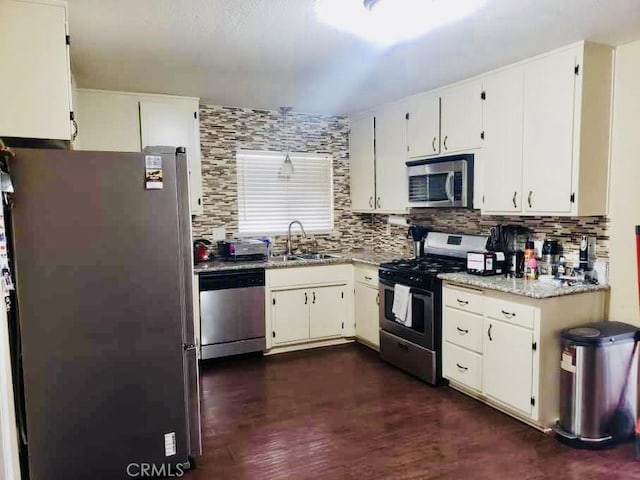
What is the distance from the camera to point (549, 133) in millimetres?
2998

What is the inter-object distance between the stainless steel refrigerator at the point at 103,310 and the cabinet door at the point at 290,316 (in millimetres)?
1862

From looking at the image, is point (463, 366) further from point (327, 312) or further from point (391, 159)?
point (391, 159)

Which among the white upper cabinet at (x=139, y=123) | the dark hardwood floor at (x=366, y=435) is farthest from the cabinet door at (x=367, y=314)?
the white upper cabinet at (x=139, y=123)

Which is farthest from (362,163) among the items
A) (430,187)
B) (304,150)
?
(430,187)

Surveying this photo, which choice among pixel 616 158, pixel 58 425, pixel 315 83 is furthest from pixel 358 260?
pixel 58 425

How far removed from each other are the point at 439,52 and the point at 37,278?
2.59m

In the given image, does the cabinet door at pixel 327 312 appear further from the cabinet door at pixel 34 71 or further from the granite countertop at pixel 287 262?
the cabinet door at pixel 34 71

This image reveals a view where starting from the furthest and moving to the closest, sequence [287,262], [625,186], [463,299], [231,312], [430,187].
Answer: [287,262]
[231,312]
[430,187]
[463,299]
[625,186]

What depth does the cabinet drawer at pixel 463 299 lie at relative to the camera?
3170mm

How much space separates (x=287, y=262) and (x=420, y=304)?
1.33 m

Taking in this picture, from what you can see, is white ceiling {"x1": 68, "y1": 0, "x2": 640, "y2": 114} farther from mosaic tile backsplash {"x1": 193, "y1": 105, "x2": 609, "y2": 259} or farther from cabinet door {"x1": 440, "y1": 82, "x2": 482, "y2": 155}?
mosaic tile backsplash {"x1": 193, "y1": 105, "x2": 609, "y2": 259}

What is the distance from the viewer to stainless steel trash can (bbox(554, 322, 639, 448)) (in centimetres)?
264

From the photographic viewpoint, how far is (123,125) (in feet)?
12.8

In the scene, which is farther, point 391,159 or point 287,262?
point 391,159
